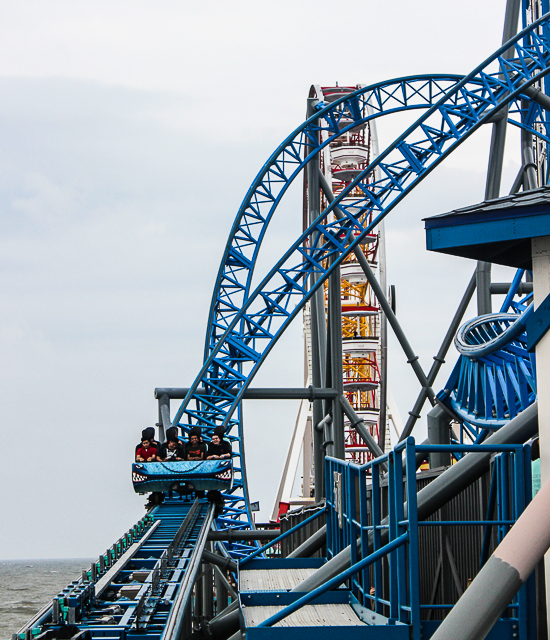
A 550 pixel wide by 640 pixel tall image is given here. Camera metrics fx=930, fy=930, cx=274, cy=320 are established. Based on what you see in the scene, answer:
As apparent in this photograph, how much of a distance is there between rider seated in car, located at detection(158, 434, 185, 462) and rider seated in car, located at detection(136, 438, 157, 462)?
15 cm

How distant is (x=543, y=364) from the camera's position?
580 centimetres

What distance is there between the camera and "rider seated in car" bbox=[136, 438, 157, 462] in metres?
17.3

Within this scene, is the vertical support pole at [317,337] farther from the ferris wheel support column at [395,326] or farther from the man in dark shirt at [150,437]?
the man in dark shirt at [150,437]

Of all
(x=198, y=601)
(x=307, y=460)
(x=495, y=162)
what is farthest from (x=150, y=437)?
(x=307, y=460)

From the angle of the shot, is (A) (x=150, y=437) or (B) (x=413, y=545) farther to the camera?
(A) (x=150, y=437)

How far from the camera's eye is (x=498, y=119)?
21938mm

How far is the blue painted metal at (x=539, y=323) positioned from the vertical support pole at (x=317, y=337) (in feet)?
56.6

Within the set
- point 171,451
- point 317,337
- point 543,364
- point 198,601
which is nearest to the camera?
point 543,364

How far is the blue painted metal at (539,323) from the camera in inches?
225

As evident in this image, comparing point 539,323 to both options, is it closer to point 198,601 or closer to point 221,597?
point 198,601

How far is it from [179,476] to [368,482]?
14.3 feet

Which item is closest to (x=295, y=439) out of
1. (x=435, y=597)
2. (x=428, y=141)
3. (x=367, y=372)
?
(x=367, y=372)

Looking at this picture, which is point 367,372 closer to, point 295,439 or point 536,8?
point 295,439

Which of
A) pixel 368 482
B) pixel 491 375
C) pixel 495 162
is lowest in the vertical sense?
pixel 368 482
